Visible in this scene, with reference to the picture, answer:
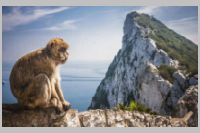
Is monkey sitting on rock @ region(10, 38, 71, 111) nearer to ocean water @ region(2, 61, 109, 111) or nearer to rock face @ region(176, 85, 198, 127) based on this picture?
ocean water @ region(2, 61, 109, 111)

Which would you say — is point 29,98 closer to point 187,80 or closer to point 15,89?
point 15,89

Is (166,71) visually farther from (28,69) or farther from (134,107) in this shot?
(28,69)

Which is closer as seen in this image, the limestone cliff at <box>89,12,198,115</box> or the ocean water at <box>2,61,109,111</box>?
the ocean water at <box>2,61,109,111</box>

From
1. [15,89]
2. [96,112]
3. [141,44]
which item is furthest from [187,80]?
[15,89]

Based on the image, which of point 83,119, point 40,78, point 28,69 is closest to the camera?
point 40,78

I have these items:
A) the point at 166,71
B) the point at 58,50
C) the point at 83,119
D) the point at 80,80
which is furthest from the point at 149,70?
the point at 58,50

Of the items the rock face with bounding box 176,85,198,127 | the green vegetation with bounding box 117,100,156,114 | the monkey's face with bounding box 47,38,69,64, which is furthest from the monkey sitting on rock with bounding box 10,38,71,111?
the rock face with bounding box 176,85,198,127
